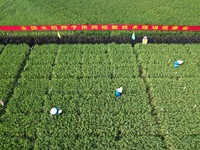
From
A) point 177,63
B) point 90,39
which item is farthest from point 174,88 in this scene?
point 90,39

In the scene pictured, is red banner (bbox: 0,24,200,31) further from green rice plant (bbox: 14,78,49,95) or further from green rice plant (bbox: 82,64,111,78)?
green rice plant (bbox: 14,78,49,95)

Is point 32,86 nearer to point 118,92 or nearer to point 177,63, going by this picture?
point 118,92

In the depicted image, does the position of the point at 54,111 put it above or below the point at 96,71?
below

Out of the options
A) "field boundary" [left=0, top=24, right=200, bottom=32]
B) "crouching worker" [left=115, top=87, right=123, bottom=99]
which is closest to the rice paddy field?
"crouching worker" [left=115, top=87, right=123, bottom=99]

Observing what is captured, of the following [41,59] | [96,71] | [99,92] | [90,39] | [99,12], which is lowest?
[99,92]

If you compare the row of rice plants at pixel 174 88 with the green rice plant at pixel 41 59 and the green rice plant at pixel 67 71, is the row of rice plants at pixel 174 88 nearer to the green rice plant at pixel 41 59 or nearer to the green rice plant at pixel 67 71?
the green rice plant at pixel 67 71

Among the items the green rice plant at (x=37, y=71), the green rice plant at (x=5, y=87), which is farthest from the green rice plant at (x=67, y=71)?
the green rice plant at (x=5, y=87)
